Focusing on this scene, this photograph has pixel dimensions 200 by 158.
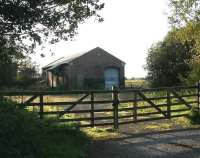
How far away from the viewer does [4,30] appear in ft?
41.3

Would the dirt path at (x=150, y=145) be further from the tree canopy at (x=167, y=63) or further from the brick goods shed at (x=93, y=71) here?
the brick goods shed at (x=93, y=71)

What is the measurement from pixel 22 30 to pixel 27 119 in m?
2.90

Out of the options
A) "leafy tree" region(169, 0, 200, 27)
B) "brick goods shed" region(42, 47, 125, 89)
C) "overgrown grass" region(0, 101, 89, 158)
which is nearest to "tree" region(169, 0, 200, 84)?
"leafy tree" region(169, 0, 200, 27)

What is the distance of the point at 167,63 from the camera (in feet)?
149

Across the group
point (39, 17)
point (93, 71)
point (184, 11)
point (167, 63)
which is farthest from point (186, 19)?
point (93, 71)

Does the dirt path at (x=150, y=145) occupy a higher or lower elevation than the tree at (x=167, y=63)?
lower

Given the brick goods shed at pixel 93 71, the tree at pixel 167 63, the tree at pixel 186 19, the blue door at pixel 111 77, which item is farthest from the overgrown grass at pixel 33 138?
the blue door at pixel 111 77

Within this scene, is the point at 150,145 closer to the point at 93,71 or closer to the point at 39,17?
the point at 39,17

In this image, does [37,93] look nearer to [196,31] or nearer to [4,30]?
[4,30]

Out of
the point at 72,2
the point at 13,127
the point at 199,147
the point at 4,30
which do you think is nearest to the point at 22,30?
the point at 4,30

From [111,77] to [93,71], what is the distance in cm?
214

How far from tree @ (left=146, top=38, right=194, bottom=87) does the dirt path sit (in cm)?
2893

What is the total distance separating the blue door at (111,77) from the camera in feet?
171

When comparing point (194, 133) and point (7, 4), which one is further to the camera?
point (194, 133)
